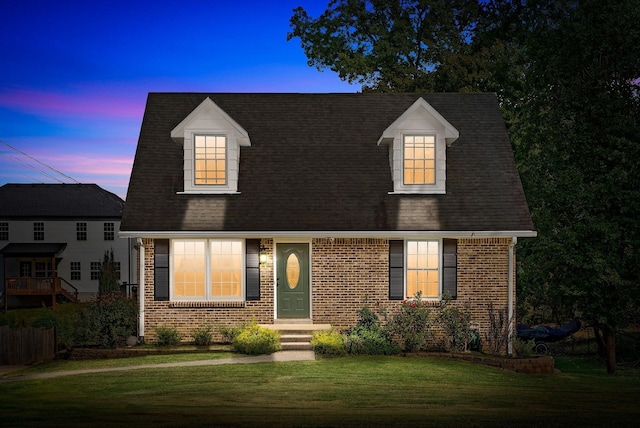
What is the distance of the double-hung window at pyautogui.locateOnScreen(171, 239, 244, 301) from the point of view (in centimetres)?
1925

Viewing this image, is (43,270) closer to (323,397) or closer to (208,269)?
(208,269)

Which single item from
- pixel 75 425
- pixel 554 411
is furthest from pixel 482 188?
pixel 75 425

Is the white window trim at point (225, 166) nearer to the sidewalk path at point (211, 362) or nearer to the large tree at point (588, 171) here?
the sidewalk path at point (211, 362)

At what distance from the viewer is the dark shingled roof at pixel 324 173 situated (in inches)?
757

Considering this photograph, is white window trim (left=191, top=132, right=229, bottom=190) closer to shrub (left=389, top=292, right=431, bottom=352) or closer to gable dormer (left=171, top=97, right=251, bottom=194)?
gable dormer (left=171, top=97, right=251, bottom=194)

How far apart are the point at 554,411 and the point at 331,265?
8493mm

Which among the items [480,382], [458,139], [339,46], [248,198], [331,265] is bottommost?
[480,382]

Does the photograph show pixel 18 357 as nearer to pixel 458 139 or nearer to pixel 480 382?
pixel 480 382

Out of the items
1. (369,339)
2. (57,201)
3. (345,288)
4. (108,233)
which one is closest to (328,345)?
(369,339)

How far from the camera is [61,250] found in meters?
45.6

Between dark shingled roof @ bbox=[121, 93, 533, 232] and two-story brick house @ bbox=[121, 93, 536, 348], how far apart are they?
51mm

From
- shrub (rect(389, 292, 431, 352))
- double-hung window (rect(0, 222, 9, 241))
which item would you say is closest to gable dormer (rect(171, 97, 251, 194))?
shrub (rect(389, 292, 431, 352))

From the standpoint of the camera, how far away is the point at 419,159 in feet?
66.3

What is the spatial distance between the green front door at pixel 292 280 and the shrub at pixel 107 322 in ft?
14.8
